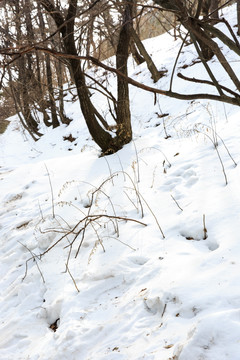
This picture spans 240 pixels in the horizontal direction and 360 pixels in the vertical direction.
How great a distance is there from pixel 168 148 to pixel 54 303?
113 inches

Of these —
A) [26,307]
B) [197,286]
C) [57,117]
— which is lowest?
[26,307]

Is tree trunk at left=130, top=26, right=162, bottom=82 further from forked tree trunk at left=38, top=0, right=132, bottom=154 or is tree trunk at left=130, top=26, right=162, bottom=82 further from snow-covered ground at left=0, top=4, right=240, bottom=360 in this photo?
snow-covered ground at left=0, top=4, right=240, bottom=360

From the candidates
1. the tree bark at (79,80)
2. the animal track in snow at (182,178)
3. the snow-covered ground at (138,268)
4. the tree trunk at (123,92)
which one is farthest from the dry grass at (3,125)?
the animal track in snow at (182,178)

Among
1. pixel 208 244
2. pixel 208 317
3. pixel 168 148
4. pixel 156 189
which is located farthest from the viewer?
pixel 168 148

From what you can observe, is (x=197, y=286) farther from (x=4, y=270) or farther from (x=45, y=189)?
(x=45, y=189)

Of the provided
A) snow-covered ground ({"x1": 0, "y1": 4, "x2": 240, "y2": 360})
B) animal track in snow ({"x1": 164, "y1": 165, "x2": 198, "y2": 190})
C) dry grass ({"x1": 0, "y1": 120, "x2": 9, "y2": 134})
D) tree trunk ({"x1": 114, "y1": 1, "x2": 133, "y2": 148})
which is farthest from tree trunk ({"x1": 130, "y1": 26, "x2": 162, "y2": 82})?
dry grass ({"x1": 0, "y1": 120, "x2": 9, "y2": 134})

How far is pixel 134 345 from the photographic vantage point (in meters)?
1.37

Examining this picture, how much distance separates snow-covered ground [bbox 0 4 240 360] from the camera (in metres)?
1.35

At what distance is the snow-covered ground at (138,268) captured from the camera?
135 cm

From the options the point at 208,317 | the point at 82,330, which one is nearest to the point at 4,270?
the point at 82,330

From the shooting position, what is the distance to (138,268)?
1927mm

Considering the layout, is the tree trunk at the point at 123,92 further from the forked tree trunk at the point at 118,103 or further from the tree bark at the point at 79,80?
the tree bark at the point at 79,80

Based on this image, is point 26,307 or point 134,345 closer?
point 134,345

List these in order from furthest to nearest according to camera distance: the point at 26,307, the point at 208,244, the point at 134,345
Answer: the point at 26,307 → the point at 208,244 → the point at 134,345
